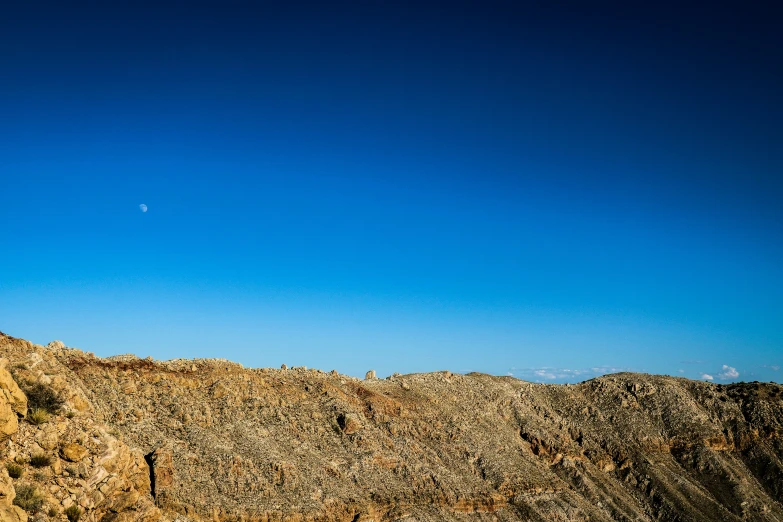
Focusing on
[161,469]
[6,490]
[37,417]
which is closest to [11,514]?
A: [6,490]

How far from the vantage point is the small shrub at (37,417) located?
2714cm

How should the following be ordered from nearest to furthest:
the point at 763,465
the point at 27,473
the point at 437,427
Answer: the point at 27,473, the point at 437,427, the point at 763,465

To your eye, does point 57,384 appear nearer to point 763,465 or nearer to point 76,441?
point 76,441

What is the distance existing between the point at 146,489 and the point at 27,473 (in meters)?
7.57

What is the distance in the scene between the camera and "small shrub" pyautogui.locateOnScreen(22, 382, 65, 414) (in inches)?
1145

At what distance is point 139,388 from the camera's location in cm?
4075

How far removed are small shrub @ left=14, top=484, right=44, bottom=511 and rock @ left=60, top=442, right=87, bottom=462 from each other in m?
2.89

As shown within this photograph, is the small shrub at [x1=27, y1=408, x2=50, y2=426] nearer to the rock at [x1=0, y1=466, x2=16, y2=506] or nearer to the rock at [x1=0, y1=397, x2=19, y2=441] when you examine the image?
the rock at [x1=0, y1=397, x2=19, y2=441]

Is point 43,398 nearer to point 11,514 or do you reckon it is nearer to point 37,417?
point 37,417

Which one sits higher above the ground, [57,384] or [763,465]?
[57,384]

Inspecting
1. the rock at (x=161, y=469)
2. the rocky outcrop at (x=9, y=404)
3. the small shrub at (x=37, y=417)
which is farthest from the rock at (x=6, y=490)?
the rock at (x=161, y=469)

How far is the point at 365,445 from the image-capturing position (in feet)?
153

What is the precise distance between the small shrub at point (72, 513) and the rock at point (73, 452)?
8.93 feet

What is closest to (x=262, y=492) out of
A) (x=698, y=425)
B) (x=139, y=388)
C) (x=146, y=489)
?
(x=146, y=489)
